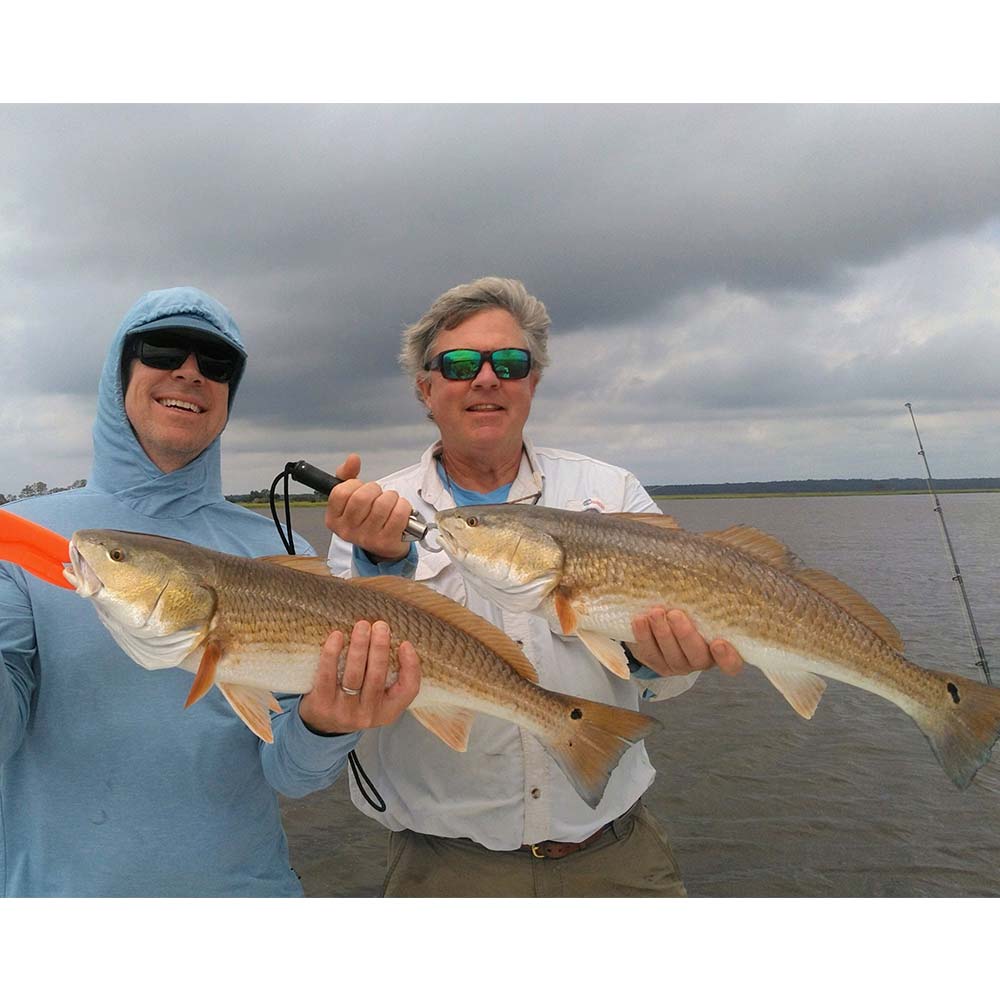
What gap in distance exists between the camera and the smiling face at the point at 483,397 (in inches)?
131

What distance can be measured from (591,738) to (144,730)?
1706 mm

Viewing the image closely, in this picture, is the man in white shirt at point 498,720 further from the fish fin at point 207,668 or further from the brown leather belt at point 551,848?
the fish fin at point 207,668

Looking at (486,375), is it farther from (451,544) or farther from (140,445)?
(140,445)

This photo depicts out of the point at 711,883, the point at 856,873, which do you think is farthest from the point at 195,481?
the point at 856,873

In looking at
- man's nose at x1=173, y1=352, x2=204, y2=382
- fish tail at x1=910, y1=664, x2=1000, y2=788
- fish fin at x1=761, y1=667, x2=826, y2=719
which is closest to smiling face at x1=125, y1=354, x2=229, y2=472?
man's nose at x1=173, y1=352, x2=204, y2=382

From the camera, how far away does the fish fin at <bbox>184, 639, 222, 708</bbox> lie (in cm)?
242

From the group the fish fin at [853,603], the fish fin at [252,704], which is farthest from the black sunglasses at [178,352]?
the fish fin at [853,603]

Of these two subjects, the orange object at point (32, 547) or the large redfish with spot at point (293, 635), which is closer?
the orange object at point (32, 547)

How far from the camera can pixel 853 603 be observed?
10.0 feet

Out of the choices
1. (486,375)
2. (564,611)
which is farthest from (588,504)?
(486,375)

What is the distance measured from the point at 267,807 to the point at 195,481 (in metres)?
1.40

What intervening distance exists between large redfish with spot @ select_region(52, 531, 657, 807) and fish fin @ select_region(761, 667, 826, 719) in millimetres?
800

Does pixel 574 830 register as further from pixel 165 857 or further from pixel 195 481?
pixel 195 481

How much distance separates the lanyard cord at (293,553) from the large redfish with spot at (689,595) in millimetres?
634
